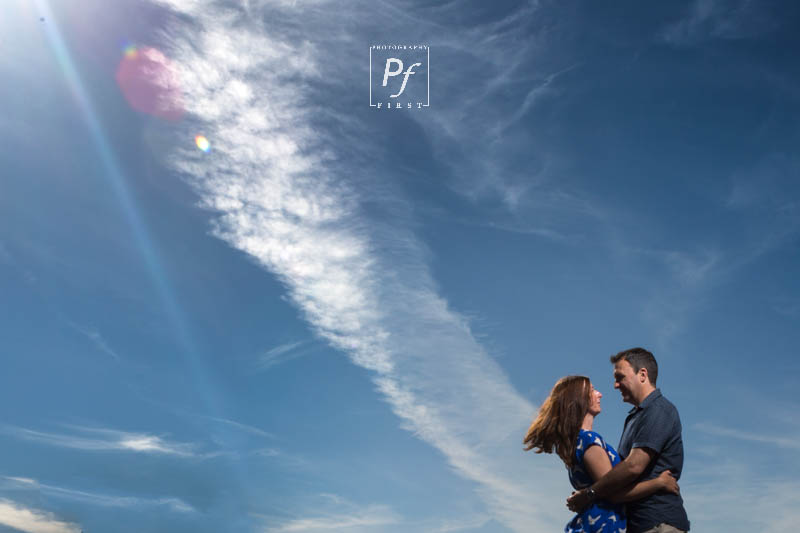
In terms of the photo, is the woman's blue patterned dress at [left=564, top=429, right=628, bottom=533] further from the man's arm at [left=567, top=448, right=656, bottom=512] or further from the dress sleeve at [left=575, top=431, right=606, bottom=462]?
the man's arm at [left=567, top=448, right=656, bottom=512]

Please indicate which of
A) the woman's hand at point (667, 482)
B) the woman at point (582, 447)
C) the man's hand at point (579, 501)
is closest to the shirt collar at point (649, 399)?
the woman at point (582, 447)

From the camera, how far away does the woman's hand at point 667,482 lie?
7.20m

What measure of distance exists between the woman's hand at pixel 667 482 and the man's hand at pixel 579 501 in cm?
83

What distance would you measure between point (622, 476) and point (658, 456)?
63 cm

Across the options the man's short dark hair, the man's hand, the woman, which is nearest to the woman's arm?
the woman

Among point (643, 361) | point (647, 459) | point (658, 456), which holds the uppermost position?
point (643, 361)

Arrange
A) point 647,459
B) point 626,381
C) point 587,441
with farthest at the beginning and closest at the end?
point 626,381 < point 587,441 < point 647,459

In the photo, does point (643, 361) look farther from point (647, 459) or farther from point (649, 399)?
point (647, 459)

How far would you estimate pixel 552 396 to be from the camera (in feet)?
25.1

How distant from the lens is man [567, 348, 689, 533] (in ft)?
23.6

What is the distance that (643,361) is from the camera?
7895 mm

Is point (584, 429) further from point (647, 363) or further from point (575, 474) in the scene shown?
point (647, 363)

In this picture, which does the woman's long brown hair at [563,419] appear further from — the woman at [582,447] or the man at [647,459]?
the man at [647,459]

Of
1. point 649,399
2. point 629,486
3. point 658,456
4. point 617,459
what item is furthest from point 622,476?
point 649,399
